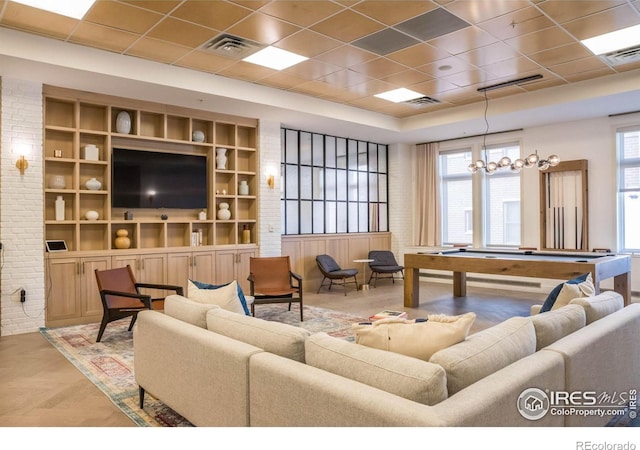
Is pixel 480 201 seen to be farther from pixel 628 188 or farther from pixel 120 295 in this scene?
pixel 120 295

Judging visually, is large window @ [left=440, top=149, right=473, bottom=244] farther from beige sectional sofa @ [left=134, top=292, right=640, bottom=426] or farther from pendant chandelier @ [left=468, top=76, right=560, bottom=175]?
beige sectional sofa @ [left=134, top=292, right=640, bottom=426]

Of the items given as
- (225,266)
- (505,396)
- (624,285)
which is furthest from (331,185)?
(505,396)

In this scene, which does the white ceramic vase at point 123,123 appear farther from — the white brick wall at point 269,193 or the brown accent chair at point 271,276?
the brown accent chair at point 271,276

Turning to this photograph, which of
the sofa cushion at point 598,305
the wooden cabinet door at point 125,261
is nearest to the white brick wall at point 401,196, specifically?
the wooden cabinet door at point 125,261

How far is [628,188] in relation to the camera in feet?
24.9

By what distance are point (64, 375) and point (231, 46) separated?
375cm

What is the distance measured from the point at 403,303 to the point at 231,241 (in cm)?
298

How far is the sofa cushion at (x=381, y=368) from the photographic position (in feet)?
5.56

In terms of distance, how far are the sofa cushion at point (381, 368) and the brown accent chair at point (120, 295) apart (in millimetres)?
3056

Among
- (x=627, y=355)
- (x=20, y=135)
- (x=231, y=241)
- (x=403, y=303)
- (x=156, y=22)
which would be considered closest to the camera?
(x=627, y=355)

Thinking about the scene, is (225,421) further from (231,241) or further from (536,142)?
(536,142)

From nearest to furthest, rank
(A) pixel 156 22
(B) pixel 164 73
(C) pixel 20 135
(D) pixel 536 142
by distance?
(A) pixel 156 22, (C) pixel 20 135, (B) pixel 164 73, (D) pixel 536 142
